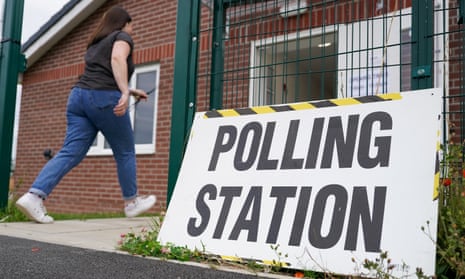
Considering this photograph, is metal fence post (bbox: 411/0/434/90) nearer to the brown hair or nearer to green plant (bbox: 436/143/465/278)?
green plant (bbox: 436/143/465/278)

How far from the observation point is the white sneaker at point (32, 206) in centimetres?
355

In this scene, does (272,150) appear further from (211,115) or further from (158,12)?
(158,12)

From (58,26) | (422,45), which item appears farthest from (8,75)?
(422,45)

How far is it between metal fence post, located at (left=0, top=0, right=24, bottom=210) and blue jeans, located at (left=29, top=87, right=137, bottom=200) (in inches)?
43.0

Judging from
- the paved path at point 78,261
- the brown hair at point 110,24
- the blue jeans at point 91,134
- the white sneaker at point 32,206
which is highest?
the brown hair at point 110,24

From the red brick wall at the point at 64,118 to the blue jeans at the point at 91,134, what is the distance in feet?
7.06

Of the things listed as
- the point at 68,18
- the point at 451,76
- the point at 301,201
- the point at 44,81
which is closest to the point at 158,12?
the point at 68,18

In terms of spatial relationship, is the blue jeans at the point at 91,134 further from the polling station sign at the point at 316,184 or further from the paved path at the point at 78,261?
→ the polling station sign at the point at 316,184

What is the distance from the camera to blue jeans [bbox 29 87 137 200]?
3643 mm

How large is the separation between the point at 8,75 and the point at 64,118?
3300 mm

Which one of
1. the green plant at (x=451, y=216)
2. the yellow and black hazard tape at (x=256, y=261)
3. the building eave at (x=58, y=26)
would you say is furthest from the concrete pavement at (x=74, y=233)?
the building eave at (x=58, y=26)

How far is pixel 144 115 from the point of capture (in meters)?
7.10

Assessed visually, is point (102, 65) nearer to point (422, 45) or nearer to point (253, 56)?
point (253, 56)

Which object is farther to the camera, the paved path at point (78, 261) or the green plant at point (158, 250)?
the green plant at point (158, 250)
